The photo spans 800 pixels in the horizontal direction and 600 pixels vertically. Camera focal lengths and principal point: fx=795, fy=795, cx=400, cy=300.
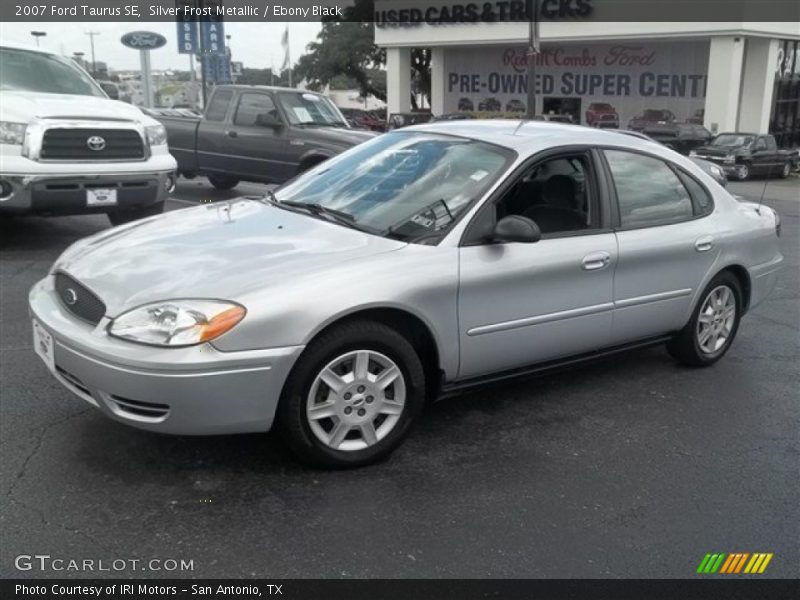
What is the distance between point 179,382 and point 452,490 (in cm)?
125

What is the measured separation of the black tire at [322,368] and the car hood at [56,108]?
5316 mm

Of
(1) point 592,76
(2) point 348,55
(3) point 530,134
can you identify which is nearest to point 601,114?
(1) point 592,76

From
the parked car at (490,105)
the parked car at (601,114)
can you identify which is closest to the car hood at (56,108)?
the parked car at (601,114)

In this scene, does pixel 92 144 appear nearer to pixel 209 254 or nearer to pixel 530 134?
pixel 209 254

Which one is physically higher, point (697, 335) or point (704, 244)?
point (704, 244)

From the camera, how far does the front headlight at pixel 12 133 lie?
7254mm

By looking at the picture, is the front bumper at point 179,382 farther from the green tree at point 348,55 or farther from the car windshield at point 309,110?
the green tree at point 348,55

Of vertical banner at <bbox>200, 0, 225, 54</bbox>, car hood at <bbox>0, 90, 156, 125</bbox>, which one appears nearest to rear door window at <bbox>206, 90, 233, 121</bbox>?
car hood at <bbox>0, 90, 156, 125</bbox>

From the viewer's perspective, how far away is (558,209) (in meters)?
4.41

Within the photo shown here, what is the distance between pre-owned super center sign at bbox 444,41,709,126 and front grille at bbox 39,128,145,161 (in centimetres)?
3067

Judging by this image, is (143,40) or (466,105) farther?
(466,105)

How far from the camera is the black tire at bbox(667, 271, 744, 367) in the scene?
4.93 meters

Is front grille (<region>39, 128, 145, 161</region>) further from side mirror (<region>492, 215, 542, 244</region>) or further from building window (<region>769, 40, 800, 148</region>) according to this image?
building window (<region>769, 40, 800, 148</region>)

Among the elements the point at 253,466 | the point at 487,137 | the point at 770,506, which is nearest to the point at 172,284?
the point at 253,466
